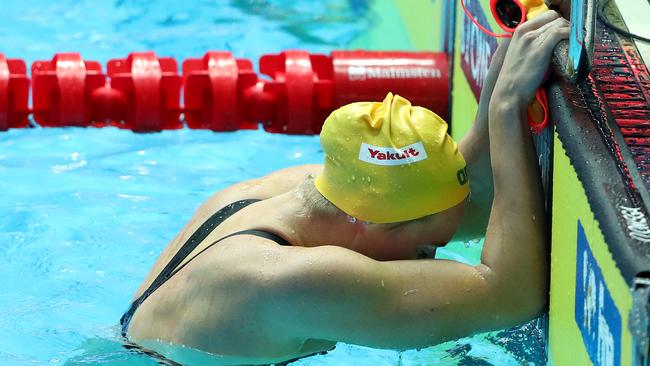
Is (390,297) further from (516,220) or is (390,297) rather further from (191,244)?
(191,244)

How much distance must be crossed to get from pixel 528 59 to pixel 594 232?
20.7 inches

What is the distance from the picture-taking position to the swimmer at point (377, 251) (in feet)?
7.18

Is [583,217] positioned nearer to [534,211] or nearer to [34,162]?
[534,211]

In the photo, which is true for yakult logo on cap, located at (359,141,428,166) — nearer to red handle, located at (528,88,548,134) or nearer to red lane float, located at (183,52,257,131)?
red handle, located at (528,88,548,134)

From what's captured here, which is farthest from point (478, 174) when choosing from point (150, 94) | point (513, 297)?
point (150, 94)

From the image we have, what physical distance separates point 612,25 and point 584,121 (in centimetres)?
55

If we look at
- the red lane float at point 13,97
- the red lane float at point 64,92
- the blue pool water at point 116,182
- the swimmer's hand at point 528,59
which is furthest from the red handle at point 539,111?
the red lane float at point 13,97

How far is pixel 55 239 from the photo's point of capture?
401 cm

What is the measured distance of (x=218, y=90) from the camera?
461 cm

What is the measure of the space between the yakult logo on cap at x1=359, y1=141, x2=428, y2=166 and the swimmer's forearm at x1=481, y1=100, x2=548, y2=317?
17 centimetres

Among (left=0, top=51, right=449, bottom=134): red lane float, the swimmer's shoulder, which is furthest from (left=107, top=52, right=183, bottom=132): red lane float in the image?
the swimmer's shoulder

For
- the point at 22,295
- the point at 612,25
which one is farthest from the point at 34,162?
the point at 612,25

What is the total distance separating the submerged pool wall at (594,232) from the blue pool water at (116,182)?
1.51 ft

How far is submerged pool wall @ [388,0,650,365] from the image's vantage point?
1.58m
